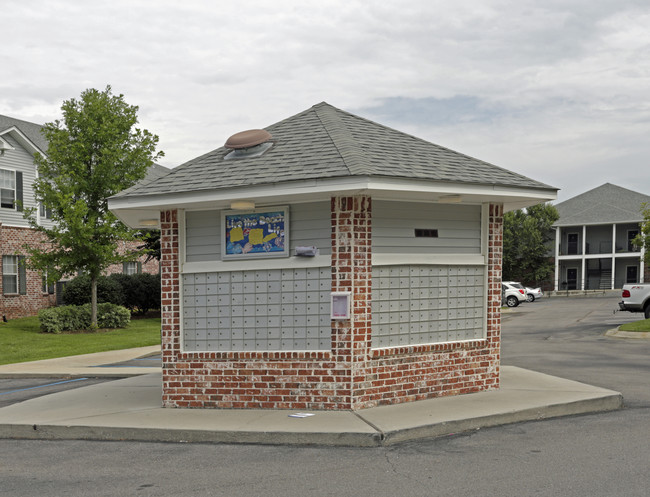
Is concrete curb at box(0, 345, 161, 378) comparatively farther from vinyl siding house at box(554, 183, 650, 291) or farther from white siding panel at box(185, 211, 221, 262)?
vinyl siding house at box(554, 183, 650, 291)

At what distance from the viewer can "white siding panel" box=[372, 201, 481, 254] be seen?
31.1 ft

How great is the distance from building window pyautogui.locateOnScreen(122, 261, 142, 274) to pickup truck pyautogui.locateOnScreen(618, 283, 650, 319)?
2402 centimetres

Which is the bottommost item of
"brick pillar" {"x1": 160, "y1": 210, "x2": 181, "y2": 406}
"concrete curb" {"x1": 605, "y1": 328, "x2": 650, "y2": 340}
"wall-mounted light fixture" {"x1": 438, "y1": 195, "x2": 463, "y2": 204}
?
"concrete curb" {"x1": 605, "y1": 328, "x2": 650, "y2": 340}

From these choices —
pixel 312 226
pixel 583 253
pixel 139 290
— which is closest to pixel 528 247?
pixel 583 253

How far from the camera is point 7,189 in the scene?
28688 mm

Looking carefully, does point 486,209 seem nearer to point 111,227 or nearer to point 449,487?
point 449,487

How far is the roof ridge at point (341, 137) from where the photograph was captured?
889 cm

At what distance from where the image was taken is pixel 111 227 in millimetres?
25578

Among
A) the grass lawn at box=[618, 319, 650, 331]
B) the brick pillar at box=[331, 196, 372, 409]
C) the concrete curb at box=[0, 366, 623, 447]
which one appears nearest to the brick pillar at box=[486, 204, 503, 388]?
the concrete curb at box=[0, 366, 623, 447]

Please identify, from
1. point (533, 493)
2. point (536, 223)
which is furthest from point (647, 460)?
point (536, 223)

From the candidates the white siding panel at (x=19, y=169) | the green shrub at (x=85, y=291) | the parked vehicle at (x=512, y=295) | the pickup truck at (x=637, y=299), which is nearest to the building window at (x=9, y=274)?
the white siding panel at (x=19, y=169)

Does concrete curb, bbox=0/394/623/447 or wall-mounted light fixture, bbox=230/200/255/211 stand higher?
wall-mounted light fixture, bbox=230/200/255/211

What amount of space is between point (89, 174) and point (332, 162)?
1932cm

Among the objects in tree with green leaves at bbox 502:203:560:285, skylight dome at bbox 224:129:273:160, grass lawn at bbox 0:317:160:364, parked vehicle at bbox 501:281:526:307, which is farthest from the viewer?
tree with green leaves at bbox 502:203:560:285
